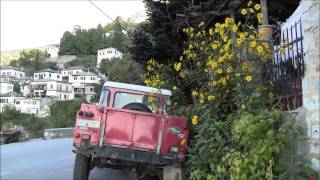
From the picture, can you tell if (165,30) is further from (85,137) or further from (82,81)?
(82,81)

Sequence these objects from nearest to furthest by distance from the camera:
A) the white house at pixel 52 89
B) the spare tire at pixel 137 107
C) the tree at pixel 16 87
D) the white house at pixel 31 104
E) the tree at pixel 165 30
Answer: the spare tire at pixel 137 107, the tree at pixel 165 30, the white house at pixel 31 104, the white house at pixel 52 89, the tree at pixel 16 87

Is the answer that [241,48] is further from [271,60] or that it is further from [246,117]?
[246,117]

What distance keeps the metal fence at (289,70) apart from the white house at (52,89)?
104110 mm

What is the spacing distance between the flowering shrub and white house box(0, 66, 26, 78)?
117665 mm

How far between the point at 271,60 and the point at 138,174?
382 cm

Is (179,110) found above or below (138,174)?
above

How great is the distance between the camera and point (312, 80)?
475cm

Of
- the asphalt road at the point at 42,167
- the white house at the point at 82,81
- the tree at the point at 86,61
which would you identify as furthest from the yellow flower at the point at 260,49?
the tree at the point at 86,61

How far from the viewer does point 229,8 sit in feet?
37.4

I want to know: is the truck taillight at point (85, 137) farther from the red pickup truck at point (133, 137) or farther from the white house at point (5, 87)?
the white house at point (5, 87)

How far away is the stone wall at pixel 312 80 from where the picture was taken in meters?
4.65

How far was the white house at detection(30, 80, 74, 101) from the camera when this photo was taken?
108812mm

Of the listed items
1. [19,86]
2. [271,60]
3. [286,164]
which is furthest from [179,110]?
[19,86]

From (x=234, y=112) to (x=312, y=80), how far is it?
225 centimetres
